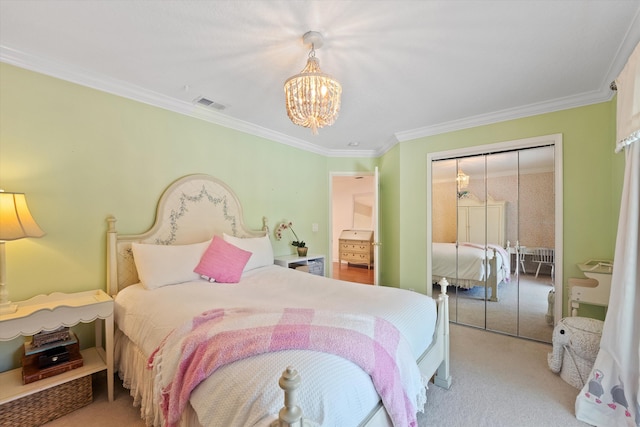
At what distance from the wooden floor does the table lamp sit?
15.2 ft

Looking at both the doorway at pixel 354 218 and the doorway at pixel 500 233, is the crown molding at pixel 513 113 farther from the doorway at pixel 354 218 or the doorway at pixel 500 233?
the doorway at pixel 354 218

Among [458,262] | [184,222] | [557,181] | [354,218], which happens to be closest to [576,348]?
[458,262]

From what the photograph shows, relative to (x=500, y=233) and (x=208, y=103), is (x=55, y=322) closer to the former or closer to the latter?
(x=208, y=103)

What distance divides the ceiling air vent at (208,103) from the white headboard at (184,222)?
721 mm

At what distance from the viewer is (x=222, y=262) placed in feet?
8.18

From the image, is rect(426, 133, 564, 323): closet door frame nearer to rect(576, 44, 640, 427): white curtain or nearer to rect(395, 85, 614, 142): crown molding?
rect(395, 85, 614, 142): crown molding

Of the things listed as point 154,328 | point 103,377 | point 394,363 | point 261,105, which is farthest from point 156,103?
point 394,363

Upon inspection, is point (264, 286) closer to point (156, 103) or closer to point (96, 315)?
point (96, 315)

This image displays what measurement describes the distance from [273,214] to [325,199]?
3.63 ft

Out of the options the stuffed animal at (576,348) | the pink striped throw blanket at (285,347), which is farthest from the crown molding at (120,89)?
the stuffed animal at (576,348)

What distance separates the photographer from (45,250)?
203cm

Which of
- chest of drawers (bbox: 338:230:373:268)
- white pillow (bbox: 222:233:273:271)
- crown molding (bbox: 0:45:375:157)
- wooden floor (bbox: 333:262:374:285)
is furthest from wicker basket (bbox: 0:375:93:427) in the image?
chest of drawers (bbox: 338:230:373:268)

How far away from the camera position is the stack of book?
174 cm

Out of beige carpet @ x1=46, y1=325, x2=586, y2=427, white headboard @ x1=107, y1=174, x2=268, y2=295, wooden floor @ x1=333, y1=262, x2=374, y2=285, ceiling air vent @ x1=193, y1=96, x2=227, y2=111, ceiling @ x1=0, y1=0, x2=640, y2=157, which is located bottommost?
wooden floor @ x1=333, y1=262, x2=374, y2=285
